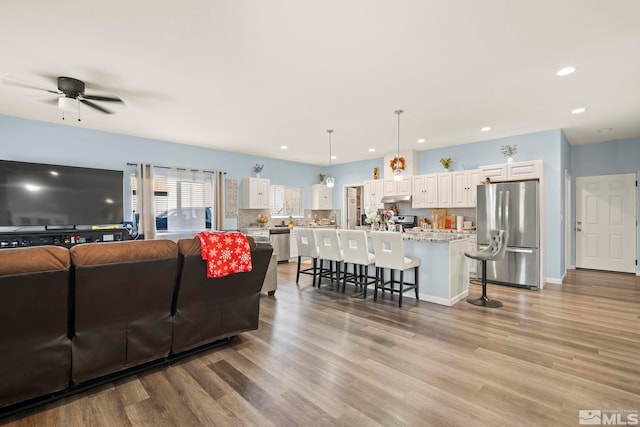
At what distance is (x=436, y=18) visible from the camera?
228 cm

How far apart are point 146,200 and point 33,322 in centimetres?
426

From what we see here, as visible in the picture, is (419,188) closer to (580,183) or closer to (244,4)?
(580,183)

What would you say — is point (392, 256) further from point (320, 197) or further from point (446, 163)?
point (320, 197)

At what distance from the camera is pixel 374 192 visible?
7.62 meters

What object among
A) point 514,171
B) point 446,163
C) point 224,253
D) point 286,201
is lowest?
point 224,253

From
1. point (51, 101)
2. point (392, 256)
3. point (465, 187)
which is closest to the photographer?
point (51, 101)

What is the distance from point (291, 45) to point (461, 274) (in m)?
3.80

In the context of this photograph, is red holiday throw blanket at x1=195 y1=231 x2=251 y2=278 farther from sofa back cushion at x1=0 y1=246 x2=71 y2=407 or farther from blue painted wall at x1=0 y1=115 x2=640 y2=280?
blue painted wall at x1=0 y1=115 x2=640 y2=280

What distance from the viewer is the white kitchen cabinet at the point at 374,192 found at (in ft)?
24.6

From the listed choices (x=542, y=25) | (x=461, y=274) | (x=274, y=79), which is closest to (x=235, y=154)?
(x=274, y=79)

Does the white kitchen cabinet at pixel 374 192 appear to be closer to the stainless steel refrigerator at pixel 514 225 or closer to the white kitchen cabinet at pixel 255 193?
the stainless steel refrigerator at pixel 514 225

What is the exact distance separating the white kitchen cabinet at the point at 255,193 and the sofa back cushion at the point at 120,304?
4916 mm

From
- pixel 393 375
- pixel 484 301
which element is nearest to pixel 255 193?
pixel 484 301

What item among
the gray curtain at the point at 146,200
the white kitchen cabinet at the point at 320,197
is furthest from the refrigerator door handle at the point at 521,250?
the gray curtain at the point at 146,200
